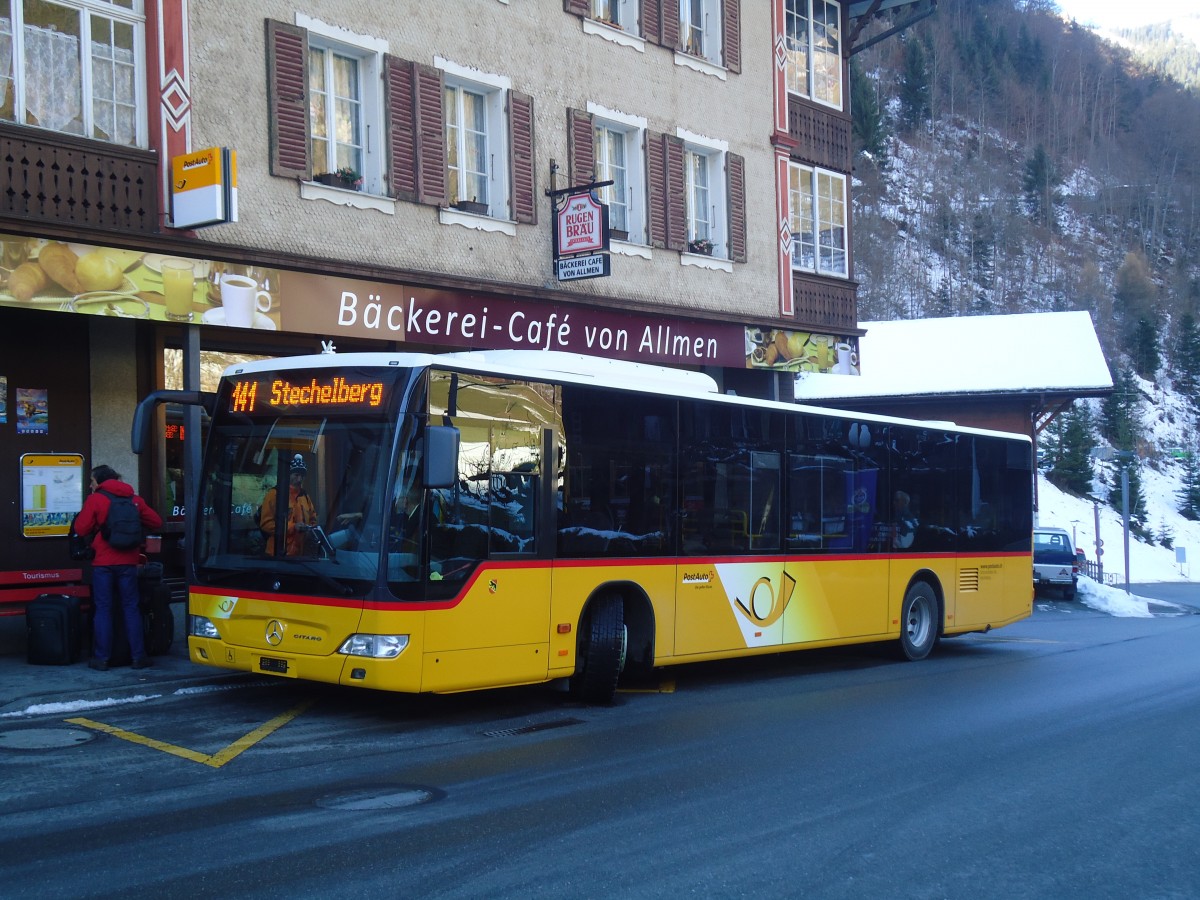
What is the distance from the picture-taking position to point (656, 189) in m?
19.6

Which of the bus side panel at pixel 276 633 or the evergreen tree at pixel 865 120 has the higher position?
the evergreen tree at pixel 865 120

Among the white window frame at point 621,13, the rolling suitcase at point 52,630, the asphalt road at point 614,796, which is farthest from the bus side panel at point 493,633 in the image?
the white window frame at point 621,13

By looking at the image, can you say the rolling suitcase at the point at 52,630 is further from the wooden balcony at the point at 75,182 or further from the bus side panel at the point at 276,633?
the wooden balcony at the point at 75,182

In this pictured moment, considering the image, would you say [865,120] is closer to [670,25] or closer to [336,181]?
[670,25]

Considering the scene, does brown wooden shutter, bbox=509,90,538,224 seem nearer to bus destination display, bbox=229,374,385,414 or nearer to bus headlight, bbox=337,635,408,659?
bus destination display, bbox=229,374,385,414

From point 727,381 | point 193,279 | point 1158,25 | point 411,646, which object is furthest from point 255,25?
point 1158,25

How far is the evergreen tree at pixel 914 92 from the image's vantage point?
10844 centimetres

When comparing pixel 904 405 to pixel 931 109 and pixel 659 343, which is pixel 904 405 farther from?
pixel 931 109

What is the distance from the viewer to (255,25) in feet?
46.4

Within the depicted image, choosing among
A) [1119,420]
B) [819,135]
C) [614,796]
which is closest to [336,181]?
[614,796]

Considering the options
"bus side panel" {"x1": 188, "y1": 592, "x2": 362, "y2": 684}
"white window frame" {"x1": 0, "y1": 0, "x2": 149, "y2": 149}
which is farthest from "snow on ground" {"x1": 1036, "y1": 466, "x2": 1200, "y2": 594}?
"bus side panel" {"x1": 188, "y1": 592, "x2": 362, "y2": 684}

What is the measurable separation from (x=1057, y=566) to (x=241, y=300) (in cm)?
2156

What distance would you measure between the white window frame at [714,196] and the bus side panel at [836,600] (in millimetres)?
8099

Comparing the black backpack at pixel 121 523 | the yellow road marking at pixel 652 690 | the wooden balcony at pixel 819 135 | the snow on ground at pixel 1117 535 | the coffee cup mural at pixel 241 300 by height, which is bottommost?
the snow on ground at pixel 1117 535
